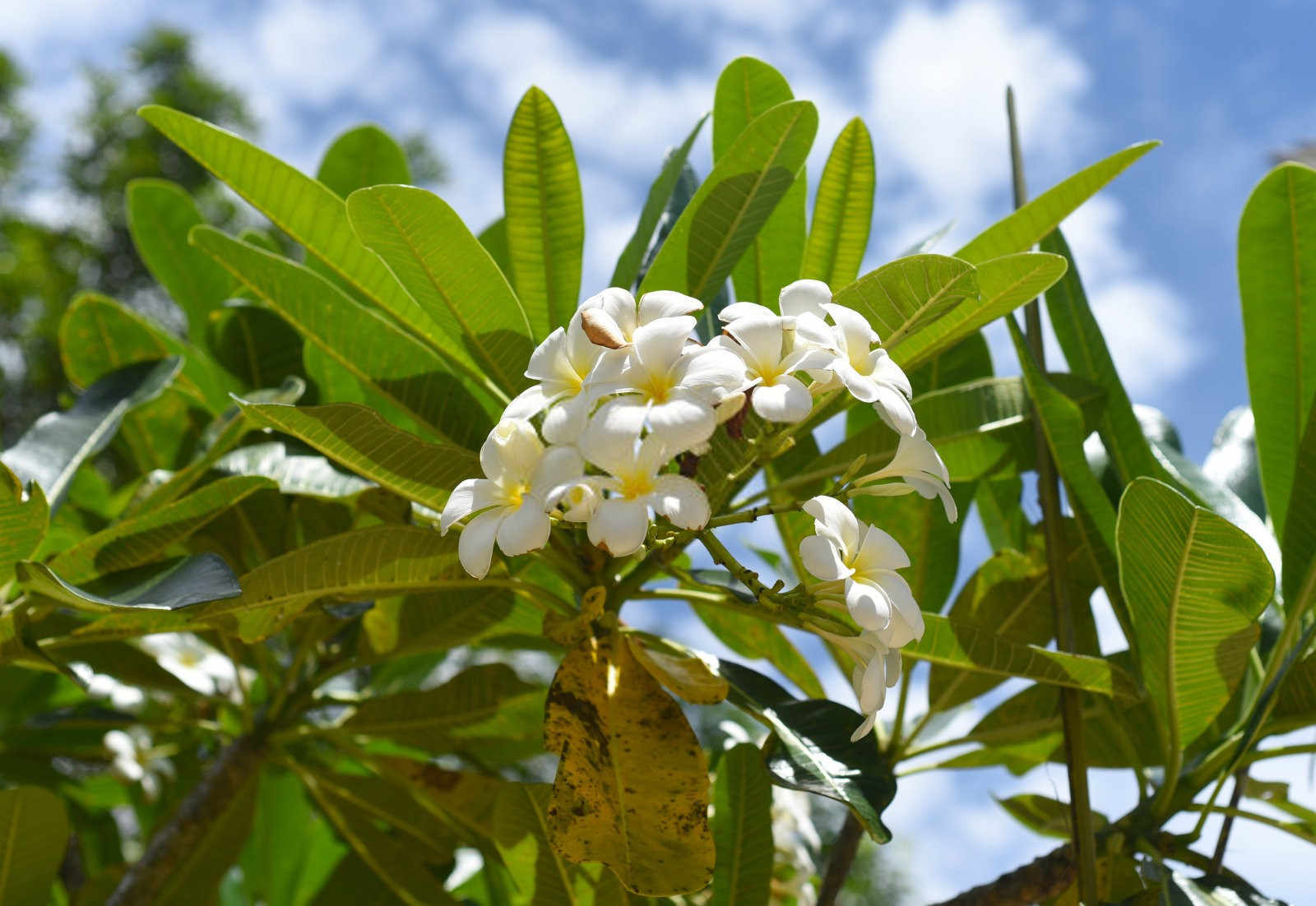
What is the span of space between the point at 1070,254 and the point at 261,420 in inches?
31.3

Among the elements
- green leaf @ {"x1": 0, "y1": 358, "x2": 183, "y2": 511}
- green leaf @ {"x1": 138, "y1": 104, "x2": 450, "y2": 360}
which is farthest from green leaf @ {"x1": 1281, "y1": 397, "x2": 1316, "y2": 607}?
green leaf @ {"x1": 0, "y1": 358, "x2": 183, "y2": 511}

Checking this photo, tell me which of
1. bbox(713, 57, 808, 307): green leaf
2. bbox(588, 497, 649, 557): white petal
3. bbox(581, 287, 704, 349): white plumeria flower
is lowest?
bbox(588, 497, 649, 557): white petal

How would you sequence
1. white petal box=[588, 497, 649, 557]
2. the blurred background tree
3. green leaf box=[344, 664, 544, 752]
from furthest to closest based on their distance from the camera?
the blurred background tree < green leaf box=[344, 664, 544, 752] < white petal box=[588, 497, 649, 557]

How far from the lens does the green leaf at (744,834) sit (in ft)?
3.51

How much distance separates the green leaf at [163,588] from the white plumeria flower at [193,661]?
0.56 metres

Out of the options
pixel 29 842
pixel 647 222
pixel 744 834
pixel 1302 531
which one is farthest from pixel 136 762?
pixel 1302 531

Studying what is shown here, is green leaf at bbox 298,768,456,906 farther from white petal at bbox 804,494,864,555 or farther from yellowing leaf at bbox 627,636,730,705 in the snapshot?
white petal at bbox 804,494,864,555

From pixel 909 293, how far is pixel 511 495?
33 cm

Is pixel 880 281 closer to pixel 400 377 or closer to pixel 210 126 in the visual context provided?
pixel 400 377

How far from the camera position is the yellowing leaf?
919 millimetres

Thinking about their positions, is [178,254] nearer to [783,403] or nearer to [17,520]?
[17,520]

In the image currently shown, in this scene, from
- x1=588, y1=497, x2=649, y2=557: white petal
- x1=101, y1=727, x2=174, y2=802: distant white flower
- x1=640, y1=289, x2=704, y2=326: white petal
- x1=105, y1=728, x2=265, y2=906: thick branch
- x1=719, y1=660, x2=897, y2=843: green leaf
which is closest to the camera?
x1=588, y1=497, x2=649, y2=557: white petal

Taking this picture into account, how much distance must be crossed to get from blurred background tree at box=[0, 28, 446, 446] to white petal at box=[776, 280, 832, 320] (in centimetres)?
1037

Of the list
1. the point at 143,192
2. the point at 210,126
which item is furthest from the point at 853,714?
the point at 143,192
